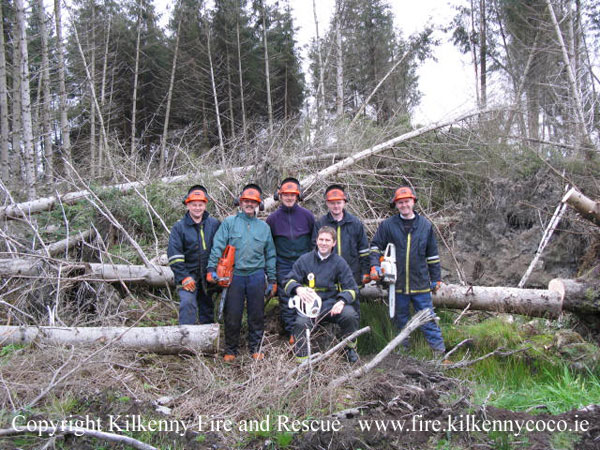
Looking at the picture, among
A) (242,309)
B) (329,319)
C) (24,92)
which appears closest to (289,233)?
(242,309)

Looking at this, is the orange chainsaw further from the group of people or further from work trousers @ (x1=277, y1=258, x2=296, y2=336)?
work trousers @ (x1=277, y1=258, x2=296, y2=336)

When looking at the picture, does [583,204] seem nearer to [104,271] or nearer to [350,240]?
[350,240]

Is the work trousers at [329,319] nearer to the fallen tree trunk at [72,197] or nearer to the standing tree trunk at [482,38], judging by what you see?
the fallen tree trunk at [72,197]

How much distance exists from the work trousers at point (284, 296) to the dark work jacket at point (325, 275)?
0.32 metres

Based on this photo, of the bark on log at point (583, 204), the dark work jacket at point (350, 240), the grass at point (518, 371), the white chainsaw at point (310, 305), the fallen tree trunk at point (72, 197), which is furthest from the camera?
the fallen tree trunk at point (72, 197)

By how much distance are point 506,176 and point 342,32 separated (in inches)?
392

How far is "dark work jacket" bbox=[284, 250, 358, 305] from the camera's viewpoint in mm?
4594

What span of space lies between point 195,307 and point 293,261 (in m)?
1.25

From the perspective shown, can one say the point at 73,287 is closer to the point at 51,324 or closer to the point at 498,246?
the point at 51,324

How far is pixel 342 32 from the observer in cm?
1584

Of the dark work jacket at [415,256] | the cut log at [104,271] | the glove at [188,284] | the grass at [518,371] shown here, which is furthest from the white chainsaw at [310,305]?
the cut log at [104,271]

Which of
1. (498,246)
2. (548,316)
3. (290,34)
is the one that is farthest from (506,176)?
(290,34)

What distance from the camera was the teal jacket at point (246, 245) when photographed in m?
4.77

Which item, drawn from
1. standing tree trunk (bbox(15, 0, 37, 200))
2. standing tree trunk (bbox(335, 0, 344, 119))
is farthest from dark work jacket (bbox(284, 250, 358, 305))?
standing tree trunk (bbox(335, 0, 344, 119))
